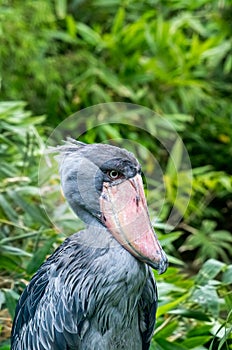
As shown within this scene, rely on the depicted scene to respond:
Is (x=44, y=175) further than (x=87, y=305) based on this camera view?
Yes

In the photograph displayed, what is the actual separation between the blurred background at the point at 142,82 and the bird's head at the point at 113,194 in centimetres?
132

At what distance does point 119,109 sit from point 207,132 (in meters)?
1.38

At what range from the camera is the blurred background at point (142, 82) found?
174 inches

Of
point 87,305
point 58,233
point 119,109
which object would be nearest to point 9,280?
point 58,233

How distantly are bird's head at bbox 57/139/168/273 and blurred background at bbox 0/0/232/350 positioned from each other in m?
1.32

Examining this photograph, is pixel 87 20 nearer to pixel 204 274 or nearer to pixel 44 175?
pixel 44 175

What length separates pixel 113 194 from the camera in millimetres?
2189

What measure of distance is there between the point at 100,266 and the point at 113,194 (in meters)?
0.18

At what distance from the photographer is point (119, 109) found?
14.3 ft

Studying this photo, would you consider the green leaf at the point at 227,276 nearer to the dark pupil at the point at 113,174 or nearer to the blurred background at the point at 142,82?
the blurred background at the point at 142,82

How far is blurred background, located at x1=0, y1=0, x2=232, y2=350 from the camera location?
4.41 m

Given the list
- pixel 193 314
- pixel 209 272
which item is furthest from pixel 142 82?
pixel 193 314

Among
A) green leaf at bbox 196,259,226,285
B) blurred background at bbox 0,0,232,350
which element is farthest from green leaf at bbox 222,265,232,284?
blurred background at bbox 0,0,232,350

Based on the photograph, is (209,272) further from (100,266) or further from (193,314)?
(100,266)
